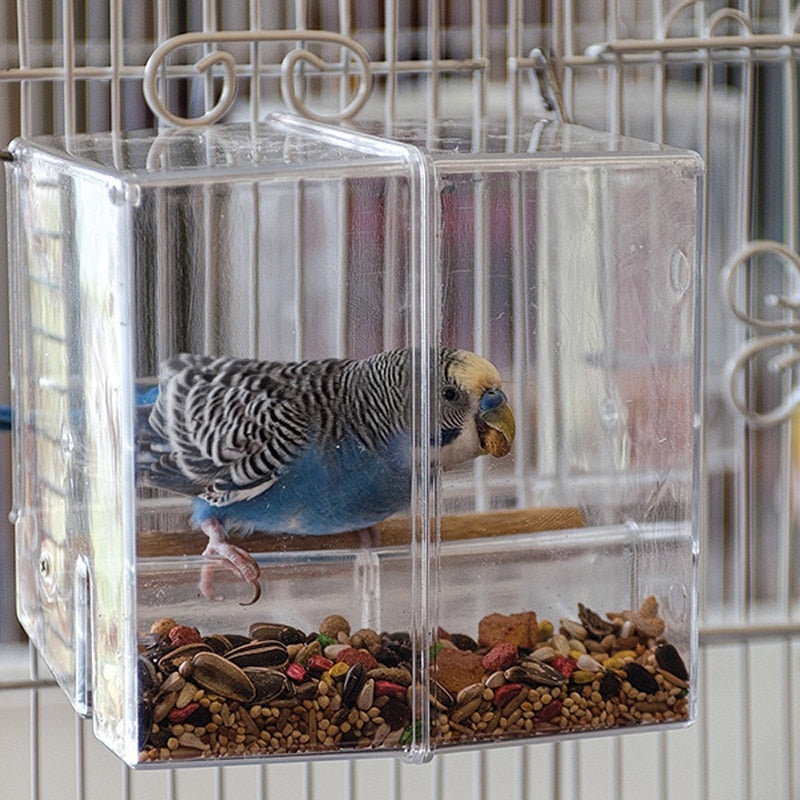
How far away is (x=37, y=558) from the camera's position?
28.7 inches

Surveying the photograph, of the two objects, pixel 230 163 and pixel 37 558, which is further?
pixel 37 558

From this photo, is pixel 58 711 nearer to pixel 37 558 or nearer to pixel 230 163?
pixel 37 558

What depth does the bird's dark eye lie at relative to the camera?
600mm

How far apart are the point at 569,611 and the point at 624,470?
7cm

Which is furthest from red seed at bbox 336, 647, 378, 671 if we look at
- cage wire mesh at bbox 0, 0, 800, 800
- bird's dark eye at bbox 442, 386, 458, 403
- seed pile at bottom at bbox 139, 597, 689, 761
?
cage wire mesh at bbox 0, 0, 800, 800

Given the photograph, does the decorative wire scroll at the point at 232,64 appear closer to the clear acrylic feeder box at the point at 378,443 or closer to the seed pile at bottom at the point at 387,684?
the clear acrylic feeder box at the point at 378,443

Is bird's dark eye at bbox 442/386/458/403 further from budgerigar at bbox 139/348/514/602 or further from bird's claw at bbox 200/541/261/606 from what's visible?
bird's claw at bbox 200/541/261/606

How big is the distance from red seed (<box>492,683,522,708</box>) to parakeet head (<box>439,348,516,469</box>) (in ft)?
0.34

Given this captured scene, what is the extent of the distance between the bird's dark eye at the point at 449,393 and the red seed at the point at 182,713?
6.6 inches

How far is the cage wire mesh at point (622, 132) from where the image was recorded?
842 millimetres

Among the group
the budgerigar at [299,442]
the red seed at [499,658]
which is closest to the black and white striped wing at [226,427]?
the budgerigar at [299,442]

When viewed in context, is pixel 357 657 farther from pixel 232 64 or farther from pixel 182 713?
pixel 232 64

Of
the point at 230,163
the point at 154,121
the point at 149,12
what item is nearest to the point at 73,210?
the point at 230,163

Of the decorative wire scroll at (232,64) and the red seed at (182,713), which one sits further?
the decorative wire scroll at (232,64)
